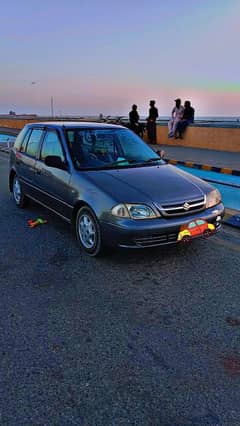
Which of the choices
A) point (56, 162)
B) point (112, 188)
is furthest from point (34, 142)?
point (112, 188)

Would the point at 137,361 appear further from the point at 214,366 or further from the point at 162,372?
the point at 214,366

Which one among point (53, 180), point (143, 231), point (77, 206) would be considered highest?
point (53, 180)

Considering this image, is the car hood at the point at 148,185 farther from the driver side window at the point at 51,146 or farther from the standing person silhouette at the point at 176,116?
the standing person silhouette at the point at 176,116

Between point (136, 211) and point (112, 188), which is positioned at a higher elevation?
point (112, 188)

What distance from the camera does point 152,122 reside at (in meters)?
17.0

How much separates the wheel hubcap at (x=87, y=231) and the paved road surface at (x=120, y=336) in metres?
0.19

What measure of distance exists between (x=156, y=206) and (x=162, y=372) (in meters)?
1.80

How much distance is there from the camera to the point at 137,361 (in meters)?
2.58

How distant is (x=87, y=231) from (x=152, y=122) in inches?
531

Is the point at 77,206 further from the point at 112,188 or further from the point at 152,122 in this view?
the point at 152,122

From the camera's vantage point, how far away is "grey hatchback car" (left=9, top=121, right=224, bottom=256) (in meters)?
3.85

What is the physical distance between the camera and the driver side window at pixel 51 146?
5010 millimetres

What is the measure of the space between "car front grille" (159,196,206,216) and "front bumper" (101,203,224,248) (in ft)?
0.18

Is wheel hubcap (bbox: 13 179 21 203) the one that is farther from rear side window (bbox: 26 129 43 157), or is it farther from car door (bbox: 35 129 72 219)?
car door (bbox: 35 129 72 219)
